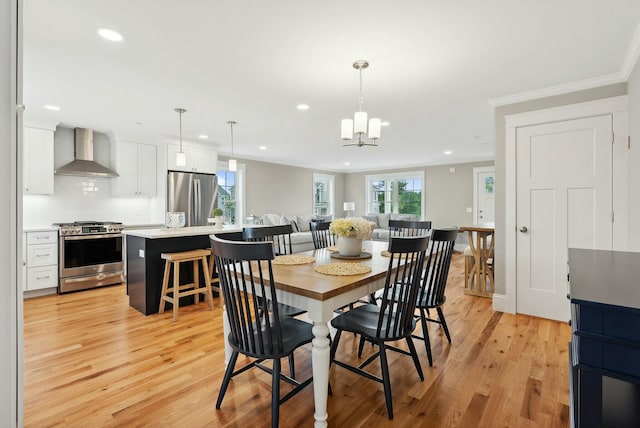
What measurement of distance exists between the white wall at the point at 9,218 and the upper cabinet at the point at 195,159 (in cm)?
414

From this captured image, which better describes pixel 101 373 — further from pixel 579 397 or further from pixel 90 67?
pixel 579 397

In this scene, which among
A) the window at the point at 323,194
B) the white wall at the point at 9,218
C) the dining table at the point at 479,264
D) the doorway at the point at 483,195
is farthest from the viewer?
the window at the point at 323,194

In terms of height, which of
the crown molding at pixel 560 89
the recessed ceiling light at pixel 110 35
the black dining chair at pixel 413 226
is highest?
the recessed ceiling light at pixel 110 35

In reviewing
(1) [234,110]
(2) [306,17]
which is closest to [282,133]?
(1) [234,110]

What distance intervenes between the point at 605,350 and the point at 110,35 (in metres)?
3.05

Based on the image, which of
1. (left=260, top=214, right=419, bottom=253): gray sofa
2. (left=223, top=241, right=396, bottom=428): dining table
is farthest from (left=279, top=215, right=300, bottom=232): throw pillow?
(left=223, top=241, right=396, bottom=428): dining table

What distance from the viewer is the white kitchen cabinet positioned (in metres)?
4.03

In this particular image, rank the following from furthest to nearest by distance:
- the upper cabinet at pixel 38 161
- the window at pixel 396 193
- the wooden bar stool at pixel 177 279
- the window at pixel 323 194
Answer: the window at pixel 323 194 → the window at pixel 396 193 → the upper cabinet at pixel 38 161 → the wooden bar stool at pixel 177 279

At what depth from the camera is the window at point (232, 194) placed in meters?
7.01

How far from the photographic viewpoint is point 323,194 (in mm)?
9930

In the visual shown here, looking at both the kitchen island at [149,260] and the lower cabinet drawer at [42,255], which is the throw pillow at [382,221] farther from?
the lower cabinet drawer at [42,255]

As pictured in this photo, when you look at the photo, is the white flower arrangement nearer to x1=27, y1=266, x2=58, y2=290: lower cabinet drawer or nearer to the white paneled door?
the white paneled door

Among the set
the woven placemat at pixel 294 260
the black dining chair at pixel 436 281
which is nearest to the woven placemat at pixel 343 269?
the woven placemat at pixel 294 260

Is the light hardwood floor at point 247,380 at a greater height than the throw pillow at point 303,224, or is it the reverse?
the throw pillow at point 303,224
